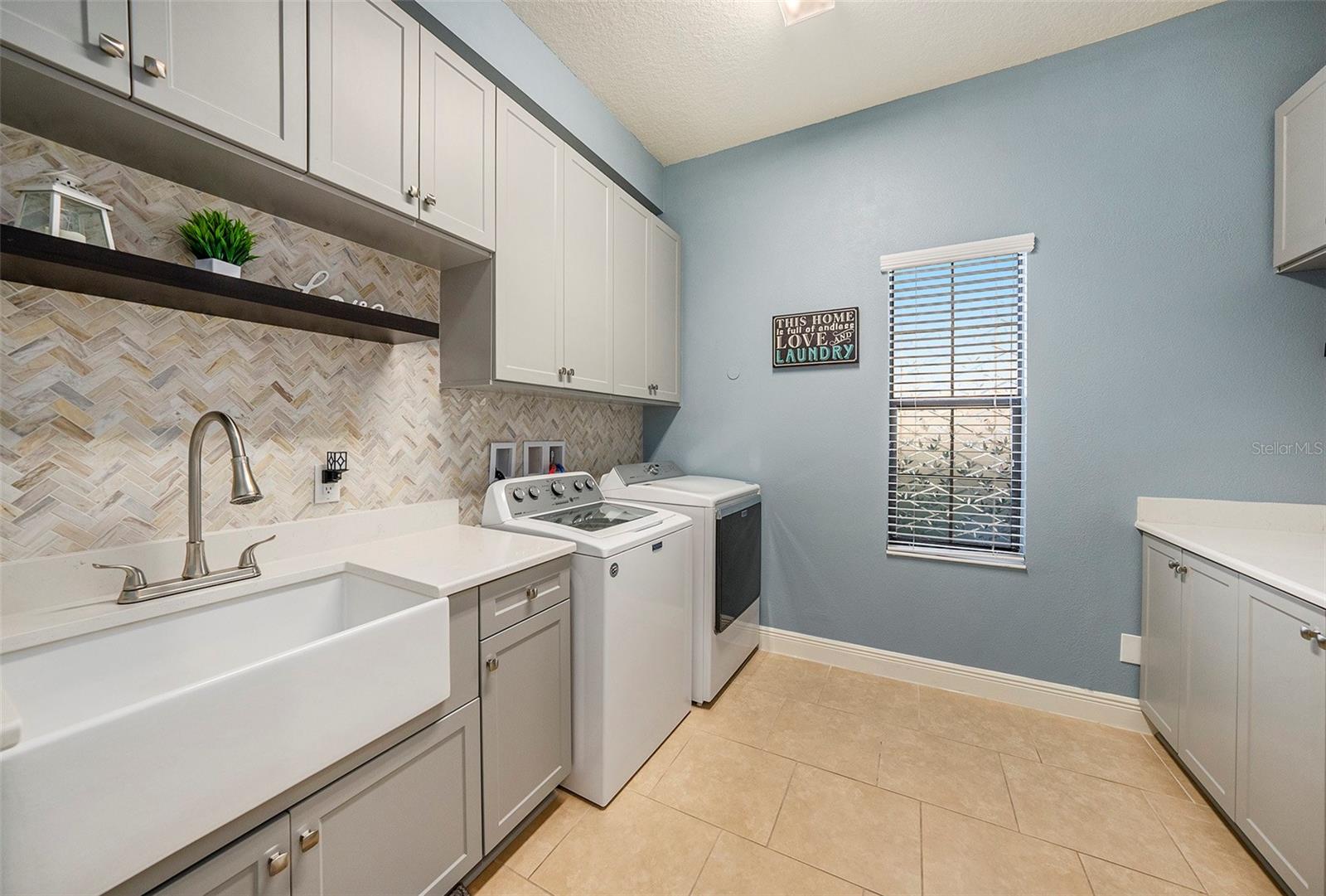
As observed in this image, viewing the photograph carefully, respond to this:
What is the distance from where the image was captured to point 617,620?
1.72 meters

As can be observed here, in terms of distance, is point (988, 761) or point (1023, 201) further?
point (1023, 201)

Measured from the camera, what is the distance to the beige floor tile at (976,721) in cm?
206

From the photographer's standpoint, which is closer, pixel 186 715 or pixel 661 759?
pixel 186 715

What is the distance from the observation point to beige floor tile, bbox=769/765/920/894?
1459mm

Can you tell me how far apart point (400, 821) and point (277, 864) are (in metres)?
0.27

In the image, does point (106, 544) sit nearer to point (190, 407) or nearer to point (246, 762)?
point (190, 407)

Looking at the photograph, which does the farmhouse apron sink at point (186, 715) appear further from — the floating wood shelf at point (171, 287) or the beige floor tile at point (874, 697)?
the beige floor tile at point (874, 697)

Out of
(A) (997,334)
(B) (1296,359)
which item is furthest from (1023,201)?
(B) (1296,359)

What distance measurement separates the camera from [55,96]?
97 centimetres

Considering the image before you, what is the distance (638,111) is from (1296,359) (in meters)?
3.03

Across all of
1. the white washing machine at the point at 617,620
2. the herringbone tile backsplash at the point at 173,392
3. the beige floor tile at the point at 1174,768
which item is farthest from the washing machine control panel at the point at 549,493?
the beige floor tile at the point at 1174,768

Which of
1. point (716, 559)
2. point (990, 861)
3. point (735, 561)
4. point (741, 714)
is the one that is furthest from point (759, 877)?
point (735, 561)

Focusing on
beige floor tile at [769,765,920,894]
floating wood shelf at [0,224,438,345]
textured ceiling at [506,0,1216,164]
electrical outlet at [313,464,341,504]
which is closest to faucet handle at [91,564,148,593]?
electrical outlet at [313,464,341,504]

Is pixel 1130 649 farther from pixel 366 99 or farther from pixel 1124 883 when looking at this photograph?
pixel 366 99
